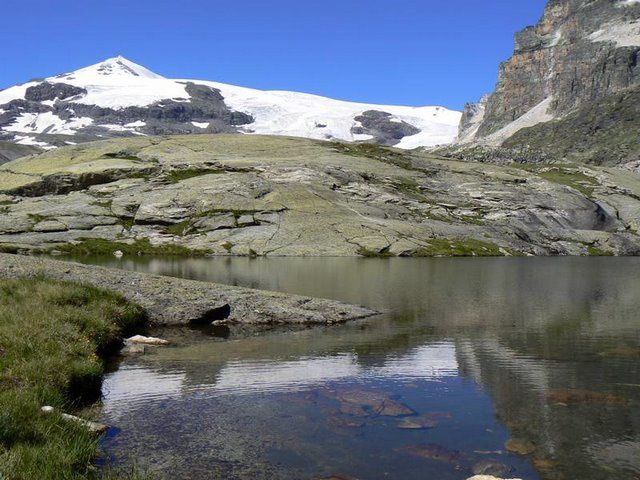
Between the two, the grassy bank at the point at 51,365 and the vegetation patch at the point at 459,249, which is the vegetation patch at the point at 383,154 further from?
the grassy bank at the point at 51,365

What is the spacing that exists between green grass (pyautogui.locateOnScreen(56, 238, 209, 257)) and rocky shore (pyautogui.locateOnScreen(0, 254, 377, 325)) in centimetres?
6597

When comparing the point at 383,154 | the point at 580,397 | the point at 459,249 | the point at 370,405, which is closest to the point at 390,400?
the point at 370,405

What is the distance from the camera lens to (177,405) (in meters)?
19.3

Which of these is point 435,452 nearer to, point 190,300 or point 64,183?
point 190,300

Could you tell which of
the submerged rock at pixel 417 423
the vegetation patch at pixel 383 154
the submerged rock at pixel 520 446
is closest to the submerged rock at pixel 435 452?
the submerged rock at pixel 417 423

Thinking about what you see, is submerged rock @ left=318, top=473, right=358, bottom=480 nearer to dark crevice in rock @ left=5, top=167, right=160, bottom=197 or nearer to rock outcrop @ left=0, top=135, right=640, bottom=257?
rock outcrop @ left=0, top=135, right=640, bottom=257

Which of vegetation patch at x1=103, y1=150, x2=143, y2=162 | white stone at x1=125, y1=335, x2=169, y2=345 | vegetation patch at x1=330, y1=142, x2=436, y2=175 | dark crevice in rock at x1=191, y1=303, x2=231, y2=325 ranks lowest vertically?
white stone at x1=125, y1=335, x2=169, y2=345

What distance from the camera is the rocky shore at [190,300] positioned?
34219 mm

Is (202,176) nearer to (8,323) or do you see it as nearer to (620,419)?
(8,323)

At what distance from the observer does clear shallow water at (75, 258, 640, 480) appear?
15.1 m

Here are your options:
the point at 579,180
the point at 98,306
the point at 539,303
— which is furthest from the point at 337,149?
the point at 98,306

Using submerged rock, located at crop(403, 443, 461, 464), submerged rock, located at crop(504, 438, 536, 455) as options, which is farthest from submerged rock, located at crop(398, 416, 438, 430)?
submerged rock, located at crop(504, 438, 536, 455)

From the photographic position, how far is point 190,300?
116 ft

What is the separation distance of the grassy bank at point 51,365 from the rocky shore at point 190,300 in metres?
2.09
